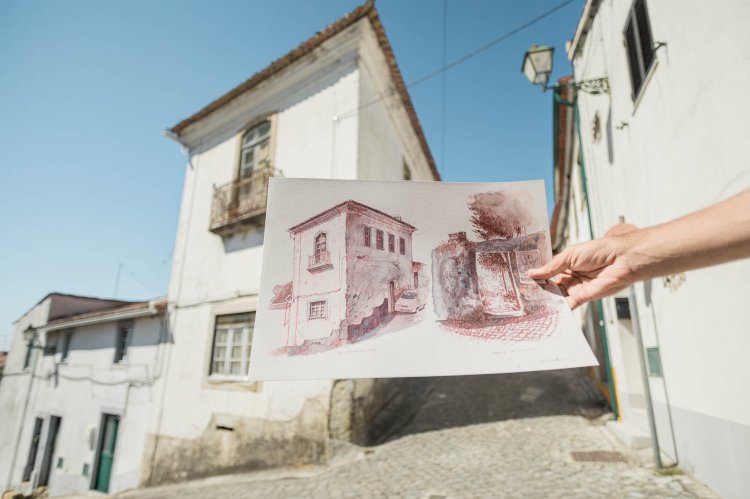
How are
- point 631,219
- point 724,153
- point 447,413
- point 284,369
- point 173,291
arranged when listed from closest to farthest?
point 284,369 → point 724,153 → point 631,219 → point 447,413 → point 173,291

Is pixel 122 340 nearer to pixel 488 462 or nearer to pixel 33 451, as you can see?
pixel 33 451

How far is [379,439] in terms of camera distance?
22.9 feet

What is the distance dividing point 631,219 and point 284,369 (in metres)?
5.64

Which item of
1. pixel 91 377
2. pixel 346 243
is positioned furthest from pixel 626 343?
pixel 91 377

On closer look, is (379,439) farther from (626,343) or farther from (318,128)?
(318,128)

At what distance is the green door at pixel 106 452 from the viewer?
10.6 metres

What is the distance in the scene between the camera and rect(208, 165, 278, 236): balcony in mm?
8555

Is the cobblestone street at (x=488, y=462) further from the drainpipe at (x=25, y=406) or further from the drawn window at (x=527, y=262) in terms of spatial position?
the drainpipe at (x=25, y=406)

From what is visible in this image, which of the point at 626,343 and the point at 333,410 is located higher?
the point at 626,343

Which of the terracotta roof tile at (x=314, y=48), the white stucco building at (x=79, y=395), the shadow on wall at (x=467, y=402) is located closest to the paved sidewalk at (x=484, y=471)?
the shadow on wall at (x=467, y=402)

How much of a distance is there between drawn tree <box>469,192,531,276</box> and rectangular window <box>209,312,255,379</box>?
7.25 m

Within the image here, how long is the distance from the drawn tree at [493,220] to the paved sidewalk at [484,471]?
3.90 meters

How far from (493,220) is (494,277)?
0.25 metres

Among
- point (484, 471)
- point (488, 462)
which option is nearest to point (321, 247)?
point (484, 471)
